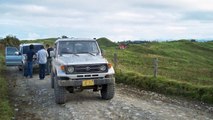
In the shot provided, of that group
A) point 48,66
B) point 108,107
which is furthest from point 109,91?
point 48,66

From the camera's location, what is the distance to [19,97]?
51.1 feet

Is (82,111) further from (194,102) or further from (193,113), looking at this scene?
(194,102)

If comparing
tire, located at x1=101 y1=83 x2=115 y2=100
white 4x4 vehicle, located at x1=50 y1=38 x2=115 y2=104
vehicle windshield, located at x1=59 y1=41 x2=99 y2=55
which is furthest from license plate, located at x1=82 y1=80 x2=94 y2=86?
vehicle windshield, located at x1=59 y1=41 x2=99 y2=55

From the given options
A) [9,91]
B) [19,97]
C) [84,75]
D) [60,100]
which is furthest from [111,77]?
[9,91]

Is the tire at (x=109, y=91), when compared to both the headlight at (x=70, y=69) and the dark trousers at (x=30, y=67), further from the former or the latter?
the dark trousers at (x=30, y=67)

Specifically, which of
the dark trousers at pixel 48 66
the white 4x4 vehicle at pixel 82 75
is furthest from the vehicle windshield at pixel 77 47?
the dark trousers at pixel 48 66

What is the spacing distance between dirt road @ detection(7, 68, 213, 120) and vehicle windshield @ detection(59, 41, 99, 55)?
1782 millimetres

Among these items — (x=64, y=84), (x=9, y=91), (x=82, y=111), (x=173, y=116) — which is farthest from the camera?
(x=9, y=91)

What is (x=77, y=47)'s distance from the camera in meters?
15.0

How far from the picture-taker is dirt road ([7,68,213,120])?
37.5 feet

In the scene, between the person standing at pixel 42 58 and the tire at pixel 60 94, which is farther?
the person standing at pixel 42 58

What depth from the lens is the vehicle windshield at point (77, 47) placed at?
48.8 ft

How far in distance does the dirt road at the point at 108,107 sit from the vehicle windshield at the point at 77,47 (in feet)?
5.85

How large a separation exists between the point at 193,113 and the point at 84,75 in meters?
3.97
